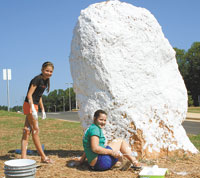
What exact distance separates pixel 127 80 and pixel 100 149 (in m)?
1.82

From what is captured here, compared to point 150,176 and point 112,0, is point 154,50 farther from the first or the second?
point 150,176

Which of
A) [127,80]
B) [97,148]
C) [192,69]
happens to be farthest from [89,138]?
[192,69]

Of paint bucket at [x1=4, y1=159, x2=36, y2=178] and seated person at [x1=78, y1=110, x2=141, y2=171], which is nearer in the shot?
paint bucket at [x1=4, y1=159, x2=36, y2=178]

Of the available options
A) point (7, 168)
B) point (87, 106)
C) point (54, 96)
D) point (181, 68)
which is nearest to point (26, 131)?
point (87, 106)

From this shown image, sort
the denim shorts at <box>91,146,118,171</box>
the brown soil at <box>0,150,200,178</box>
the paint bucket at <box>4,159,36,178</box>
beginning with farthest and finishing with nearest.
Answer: the denim shorts at <box>91,146,118,171</box>
the brown soil at <box>0,150,200,178</box>
the paint bucket at <box>4,159,36,178</box>

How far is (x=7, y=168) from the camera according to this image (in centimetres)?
376

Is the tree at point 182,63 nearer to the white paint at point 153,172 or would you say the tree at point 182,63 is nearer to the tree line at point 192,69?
the tree line at point 192,69

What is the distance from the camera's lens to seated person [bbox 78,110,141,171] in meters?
4.37

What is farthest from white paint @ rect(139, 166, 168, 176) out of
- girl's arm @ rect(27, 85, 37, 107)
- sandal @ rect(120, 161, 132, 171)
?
girl's arm @ rect(27, 85, 37, 107)

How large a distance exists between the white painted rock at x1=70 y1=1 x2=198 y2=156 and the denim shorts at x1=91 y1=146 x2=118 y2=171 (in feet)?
2.93

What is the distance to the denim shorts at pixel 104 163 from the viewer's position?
14.7ft

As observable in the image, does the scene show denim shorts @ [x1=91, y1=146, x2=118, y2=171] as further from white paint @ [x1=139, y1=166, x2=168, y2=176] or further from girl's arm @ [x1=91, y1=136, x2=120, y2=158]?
white paint @ [x1=139, y1=166, x2=168, y2=176]

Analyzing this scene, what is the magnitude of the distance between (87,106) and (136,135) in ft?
3.71

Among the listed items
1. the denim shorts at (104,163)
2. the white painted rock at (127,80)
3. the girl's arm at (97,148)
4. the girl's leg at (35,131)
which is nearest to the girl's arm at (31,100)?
the girl's leg at (35,131)
